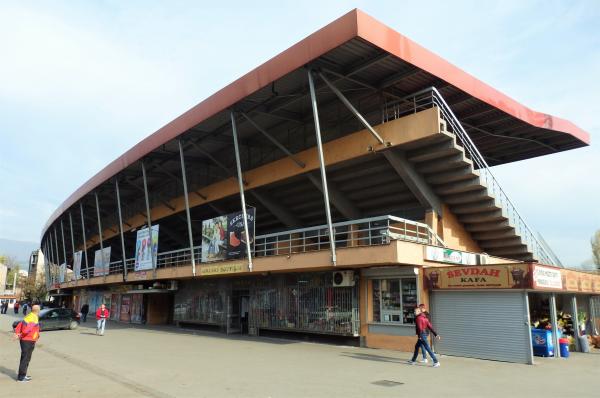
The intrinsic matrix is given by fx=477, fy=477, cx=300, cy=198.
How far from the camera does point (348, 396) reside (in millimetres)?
8977

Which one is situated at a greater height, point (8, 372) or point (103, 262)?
point (103, 262)

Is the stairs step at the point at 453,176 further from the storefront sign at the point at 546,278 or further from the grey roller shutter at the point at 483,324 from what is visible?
the grey roller shutter at the point at 483,324

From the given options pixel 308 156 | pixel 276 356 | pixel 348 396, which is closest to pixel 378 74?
pixel 308 156

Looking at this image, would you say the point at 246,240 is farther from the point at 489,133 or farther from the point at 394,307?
the point at 489,133

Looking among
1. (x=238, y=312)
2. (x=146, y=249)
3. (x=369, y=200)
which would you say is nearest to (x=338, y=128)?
(x=369, y=200)

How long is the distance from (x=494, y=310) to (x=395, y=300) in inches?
138

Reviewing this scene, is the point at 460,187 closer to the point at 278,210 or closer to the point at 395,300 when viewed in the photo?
the point at 395,300

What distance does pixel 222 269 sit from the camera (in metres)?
22.0

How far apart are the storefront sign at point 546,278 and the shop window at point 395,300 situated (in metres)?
3.93

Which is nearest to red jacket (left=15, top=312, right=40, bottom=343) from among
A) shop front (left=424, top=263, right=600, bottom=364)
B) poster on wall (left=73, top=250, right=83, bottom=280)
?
shop front (left=424, top=263, right=600, bottom=364)

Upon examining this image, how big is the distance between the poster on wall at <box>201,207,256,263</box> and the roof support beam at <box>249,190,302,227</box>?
289 centimetres

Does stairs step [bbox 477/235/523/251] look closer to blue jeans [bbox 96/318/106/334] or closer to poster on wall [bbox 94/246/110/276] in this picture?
blue jeans [bbox 96/318/106/334]

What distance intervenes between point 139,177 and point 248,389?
27.4 meters

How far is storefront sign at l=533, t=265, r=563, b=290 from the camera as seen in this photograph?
45.9 ft
